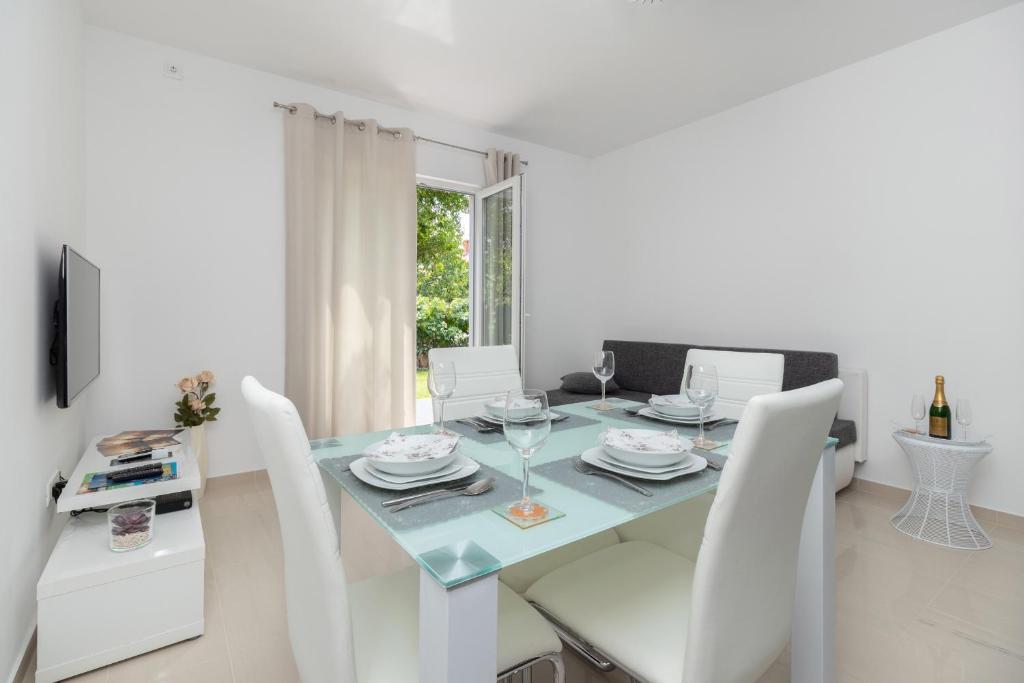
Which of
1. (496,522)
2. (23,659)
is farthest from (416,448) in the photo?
(23,659)

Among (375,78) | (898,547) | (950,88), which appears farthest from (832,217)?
(375,78)

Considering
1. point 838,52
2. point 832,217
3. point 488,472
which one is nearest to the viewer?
point 488,472

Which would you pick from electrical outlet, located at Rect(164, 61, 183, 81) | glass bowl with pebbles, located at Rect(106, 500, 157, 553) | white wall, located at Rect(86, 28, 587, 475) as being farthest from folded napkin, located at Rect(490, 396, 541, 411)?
electrical outlet, located at Rect(164, 61, 183, 81)

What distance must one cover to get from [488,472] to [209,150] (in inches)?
114

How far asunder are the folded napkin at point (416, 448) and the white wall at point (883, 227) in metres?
2.93

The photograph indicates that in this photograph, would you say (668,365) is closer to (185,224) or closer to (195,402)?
(195,402)

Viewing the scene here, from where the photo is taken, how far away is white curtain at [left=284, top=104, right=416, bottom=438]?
310 cm

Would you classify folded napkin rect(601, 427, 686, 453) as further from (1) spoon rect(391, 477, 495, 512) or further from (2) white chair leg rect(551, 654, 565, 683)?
(2) white chair leg rect(551, 654, 565, 683)

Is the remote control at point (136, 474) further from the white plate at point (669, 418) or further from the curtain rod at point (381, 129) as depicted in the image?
the curtain rod at point (381, 129)

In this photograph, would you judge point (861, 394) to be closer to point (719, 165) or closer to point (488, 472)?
point (719, 165)

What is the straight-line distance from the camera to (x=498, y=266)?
4.00 metres

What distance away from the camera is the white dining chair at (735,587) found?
2.54 feet

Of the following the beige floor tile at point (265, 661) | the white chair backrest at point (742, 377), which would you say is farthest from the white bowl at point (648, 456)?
the beige floor tile at point (265, 661)

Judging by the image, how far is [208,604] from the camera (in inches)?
71.0
